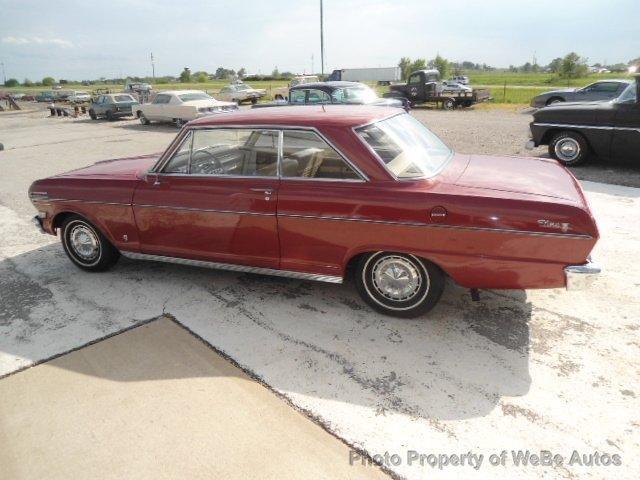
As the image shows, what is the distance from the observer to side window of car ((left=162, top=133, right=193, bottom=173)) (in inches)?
157

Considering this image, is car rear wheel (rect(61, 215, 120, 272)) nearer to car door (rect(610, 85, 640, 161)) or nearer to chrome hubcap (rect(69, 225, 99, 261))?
chrome hubcap (rect(69, 225, 99, 261))

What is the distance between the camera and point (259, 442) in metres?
2.47

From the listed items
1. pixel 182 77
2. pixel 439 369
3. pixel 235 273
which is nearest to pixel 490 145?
pixel 235 273

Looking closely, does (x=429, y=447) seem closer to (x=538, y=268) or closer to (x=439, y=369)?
(x=439, y=369)

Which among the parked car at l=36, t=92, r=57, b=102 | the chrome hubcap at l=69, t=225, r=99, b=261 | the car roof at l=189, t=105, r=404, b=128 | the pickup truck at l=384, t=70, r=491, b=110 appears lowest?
the parked car at l=36, t=92, r=57, b=102

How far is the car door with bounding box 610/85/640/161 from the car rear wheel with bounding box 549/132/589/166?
1.80 feet

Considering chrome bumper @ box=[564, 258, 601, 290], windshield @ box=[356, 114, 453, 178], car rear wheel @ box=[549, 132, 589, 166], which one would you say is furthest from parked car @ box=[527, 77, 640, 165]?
chrome bumper @ box=[564, 258, 601, 290]

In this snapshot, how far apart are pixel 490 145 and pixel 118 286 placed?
934cm

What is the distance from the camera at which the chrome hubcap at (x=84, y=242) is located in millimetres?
4590

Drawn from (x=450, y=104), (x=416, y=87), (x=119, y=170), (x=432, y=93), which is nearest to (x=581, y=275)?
(x=119, y=170)

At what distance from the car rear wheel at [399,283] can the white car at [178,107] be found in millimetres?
15049

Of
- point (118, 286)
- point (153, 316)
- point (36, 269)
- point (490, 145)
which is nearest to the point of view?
point (153, 316)

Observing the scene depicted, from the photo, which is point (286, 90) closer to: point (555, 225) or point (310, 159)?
point (310, 159)

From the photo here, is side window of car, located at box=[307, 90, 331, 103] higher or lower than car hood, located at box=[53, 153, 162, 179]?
higher
